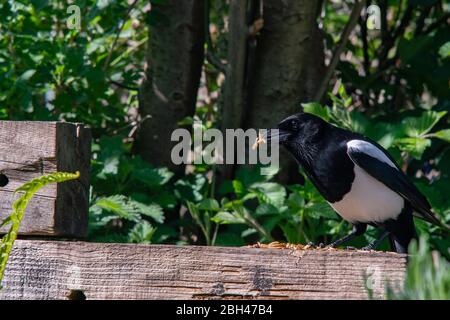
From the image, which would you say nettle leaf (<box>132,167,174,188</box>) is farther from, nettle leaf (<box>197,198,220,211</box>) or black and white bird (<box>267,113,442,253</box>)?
black and white bird (<box>267,113,442,253</box>)

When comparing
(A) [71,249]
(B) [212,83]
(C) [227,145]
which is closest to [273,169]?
(C) [227,145]

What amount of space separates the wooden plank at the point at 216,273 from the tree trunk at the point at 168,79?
2.50 meters

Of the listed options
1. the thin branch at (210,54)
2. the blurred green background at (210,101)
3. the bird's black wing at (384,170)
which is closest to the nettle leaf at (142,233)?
the blurred green background at (210,101)

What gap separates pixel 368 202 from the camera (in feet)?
11.2

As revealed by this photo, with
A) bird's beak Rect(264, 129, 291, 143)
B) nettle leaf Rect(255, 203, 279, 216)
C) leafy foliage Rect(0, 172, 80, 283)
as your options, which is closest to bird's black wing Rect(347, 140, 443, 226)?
bird's beak Rect(264, 129, 291, 143)

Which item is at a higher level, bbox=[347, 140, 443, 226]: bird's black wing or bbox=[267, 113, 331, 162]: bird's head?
bbox=[267, 113, 331, 162]: bird's head

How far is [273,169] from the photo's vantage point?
13.1 feet

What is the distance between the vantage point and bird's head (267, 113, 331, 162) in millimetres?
3469

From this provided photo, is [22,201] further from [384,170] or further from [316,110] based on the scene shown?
[316,110]

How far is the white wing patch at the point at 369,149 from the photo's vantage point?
333cm

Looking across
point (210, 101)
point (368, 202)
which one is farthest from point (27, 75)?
point (368, 202)

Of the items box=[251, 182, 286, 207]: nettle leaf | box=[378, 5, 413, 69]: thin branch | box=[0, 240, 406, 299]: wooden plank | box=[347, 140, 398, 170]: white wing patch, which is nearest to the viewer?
box=[0, 240, 406, 299]: wooden plank

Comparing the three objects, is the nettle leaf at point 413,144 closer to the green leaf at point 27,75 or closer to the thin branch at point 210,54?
the thin branch at point 210,54
